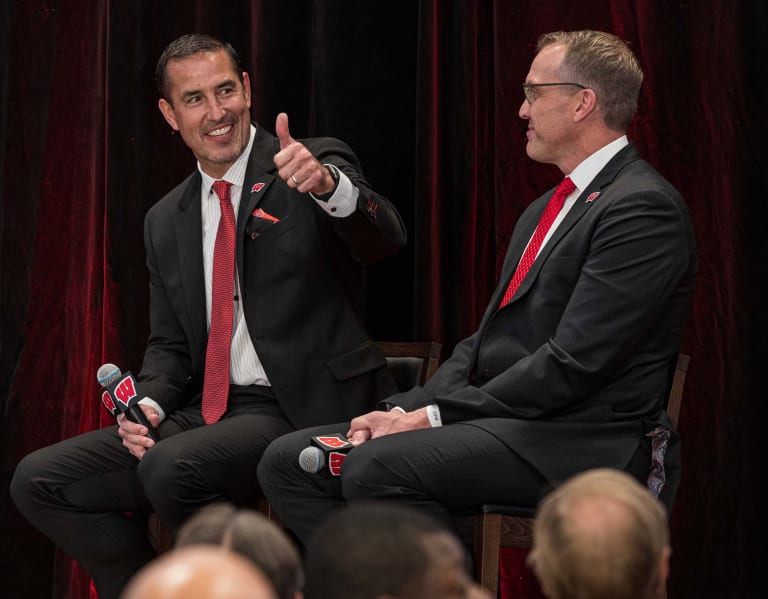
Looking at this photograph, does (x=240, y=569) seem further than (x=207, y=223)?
No

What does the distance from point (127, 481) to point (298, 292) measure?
0.67m

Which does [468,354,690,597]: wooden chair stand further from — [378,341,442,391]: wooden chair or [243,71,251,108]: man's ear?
[243,71,251,108]: man's ear

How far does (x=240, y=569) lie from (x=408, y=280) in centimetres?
262

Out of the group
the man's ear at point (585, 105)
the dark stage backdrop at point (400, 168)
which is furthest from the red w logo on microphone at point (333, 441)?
the man's ear at point (585, 105)

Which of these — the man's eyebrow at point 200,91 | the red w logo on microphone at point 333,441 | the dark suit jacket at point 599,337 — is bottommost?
the red w logo on microphone at point 333,441

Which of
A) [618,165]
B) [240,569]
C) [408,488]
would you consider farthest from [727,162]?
[240,569]

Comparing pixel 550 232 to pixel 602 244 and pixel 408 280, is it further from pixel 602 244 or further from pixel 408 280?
pixel 408 280

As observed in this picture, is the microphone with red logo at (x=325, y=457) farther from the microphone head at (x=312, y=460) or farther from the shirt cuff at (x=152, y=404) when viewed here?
the shirt cuff at (x=152, y=404)

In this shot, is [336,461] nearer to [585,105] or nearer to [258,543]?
[585,105]

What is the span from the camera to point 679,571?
3312 millimetres

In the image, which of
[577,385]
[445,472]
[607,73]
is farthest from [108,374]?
[607,73]

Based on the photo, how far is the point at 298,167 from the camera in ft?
8.96

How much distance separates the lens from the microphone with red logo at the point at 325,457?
256 cm

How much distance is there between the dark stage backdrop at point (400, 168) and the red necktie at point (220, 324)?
58cm
